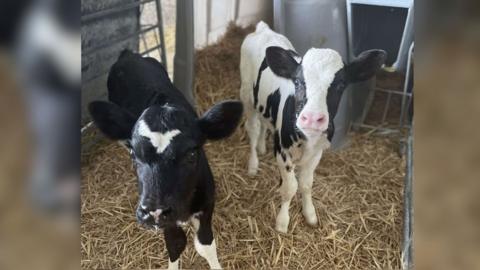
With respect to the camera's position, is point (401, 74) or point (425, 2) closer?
point (425, 2)

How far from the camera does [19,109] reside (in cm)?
68

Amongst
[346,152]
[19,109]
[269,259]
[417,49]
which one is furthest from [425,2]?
[19,109]

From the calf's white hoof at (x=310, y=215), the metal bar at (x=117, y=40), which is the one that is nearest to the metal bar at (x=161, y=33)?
the metal bar at (x=117, y=40)

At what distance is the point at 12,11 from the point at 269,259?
0.56m

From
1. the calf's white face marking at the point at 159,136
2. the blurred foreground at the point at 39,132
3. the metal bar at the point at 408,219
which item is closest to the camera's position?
the blurred foreground at the point at 39,132

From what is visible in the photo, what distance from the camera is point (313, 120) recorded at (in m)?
0.77

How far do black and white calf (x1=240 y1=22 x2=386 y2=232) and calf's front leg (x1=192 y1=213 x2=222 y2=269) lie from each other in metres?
0.12

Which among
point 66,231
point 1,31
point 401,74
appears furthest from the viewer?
point 401,74

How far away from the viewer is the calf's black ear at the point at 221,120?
0.79m

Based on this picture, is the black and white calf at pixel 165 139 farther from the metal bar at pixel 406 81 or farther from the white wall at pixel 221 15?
the metal bar at pixel 406 81

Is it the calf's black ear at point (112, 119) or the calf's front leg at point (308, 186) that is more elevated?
the calf's black ear at point (112, 119)

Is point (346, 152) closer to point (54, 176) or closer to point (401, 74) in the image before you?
point (401, 74)

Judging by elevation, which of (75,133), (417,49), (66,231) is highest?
(417,49)

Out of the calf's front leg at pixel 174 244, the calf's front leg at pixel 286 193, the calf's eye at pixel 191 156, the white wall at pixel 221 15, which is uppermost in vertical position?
the white wall at pixel 221 15
